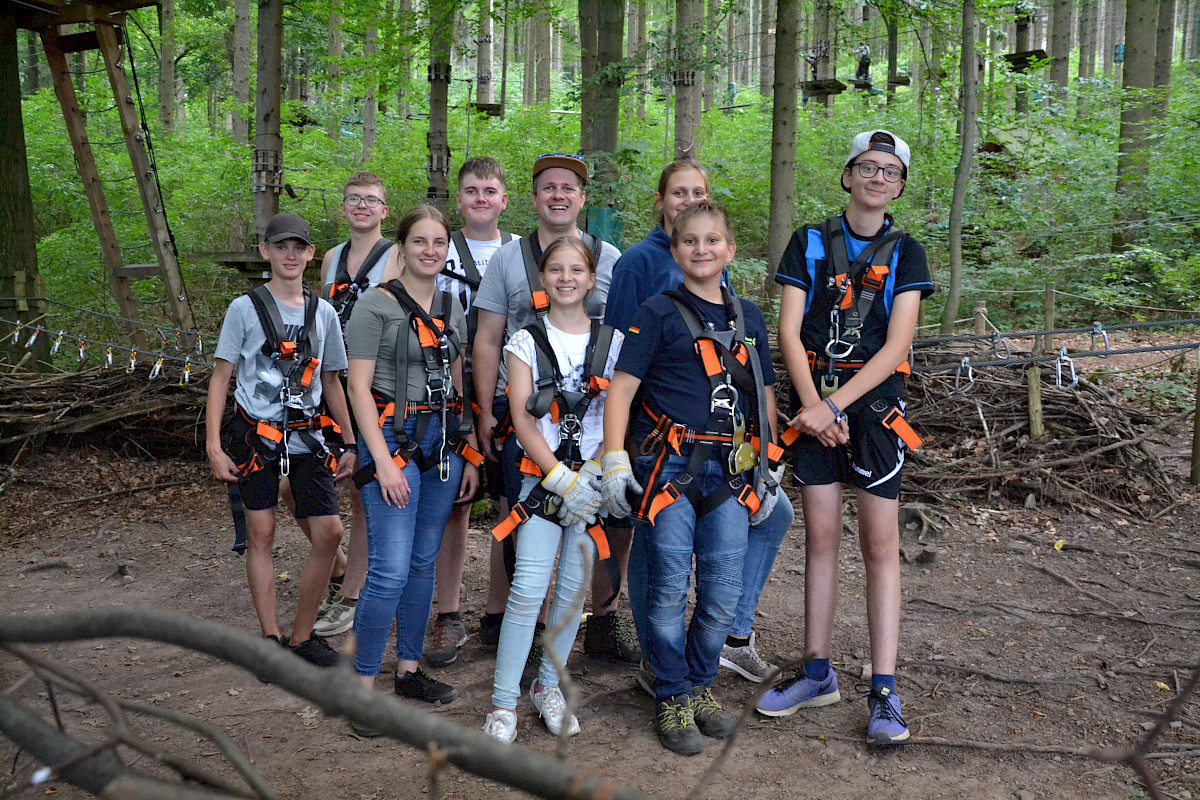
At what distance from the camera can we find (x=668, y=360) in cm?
366

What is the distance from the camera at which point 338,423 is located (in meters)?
4.61

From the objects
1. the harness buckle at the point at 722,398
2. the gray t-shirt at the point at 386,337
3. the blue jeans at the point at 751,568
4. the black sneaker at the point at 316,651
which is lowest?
the black sneaker at the point at 316,651

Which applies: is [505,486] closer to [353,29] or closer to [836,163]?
[353,29]

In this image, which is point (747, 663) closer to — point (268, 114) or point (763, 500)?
point (763, 500)

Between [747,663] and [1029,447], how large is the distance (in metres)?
3.88

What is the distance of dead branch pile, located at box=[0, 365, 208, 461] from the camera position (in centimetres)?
764

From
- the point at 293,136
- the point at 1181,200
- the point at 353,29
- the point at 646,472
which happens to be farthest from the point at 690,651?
the point at 293,136

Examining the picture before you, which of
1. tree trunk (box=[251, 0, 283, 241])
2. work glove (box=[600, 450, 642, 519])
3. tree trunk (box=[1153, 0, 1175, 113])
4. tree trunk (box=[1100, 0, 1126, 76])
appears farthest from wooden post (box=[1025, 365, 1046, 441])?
tree trunk (box=[1100, 0, 1126, 76])

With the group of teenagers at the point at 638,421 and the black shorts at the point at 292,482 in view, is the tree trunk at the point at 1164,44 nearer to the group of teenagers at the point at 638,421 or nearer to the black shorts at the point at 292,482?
the group of teenagers at the point at 638,421

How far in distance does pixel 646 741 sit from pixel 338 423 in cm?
217

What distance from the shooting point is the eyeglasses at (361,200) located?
4.66 m

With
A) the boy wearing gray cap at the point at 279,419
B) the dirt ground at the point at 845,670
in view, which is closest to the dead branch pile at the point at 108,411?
the dirt ground at the point at 845,670

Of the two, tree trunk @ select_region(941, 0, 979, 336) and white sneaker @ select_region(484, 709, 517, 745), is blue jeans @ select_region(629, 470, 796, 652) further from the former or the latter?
tree trunk @ select_region(941, 0, 979, 336)

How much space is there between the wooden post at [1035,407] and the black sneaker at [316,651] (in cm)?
540
